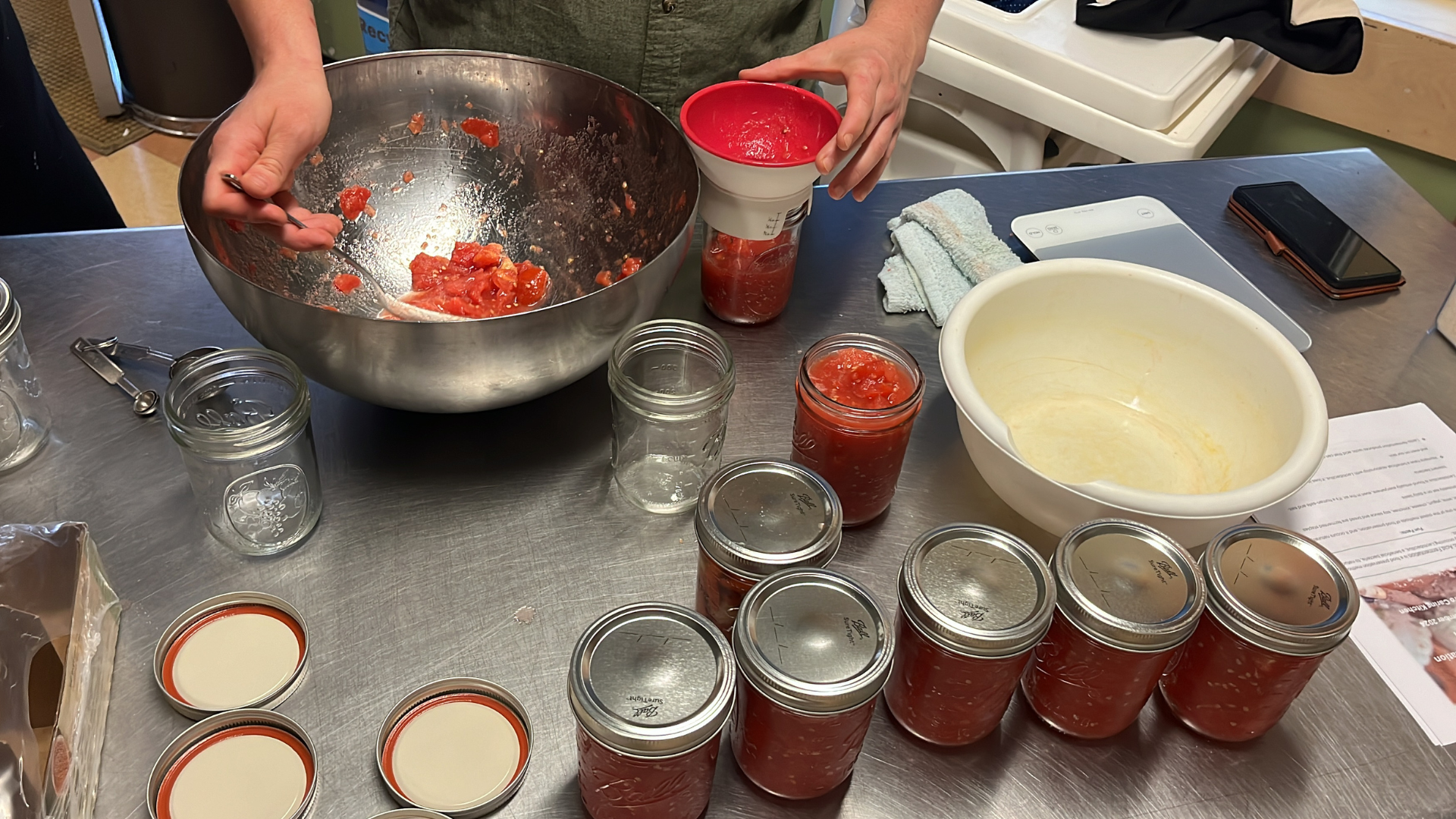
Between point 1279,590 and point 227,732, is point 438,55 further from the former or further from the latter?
point 1279,590

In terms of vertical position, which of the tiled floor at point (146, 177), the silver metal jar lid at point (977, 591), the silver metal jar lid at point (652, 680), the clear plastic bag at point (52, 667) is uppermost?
the silver metal jar lid at point (652, 680)

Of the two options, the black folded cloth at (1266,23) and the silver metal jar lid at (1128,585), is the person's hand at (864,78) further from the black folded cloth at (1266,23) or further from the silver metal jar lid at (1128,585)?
the black folded cloth at (1266,23)

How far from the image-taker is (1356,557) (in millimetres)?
942

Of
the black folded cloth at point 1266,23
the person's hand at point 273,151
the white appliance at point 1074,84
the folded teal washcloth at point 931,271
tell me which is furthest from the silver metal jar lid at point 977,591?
the black folded cloth at point 1266,23

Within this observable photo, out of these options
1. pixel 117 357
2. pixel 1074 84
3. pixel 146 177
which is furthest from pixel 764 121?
pixel 146 177

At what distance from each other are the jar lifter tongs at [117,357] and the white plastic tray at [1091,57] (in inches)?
52.8

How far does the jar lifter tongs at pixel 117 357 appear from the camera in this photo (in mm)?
950

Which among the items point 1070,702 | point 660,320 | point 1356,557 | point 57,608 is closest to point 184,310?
point 57,608

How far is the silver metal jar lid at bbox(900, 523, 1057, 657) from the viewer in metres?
0.66

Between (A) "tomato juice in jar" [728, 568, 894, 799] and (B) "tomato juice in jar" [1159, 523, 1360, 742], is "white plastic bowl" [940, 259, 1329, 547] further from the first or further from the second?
(A) "tomato juice in jar" [728, 568, 894, 799]

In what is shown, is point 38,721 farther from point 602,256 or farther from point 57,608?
point 602,256

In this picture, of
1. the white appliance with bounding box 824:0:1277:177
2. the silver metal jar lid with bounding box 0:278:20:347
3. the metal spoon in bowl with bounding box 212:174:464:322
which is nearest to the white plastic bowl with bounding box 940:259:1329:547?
the metal spoon in bowl with bounding box 212:174:464:322

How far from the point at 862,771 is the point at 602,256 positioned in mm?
641

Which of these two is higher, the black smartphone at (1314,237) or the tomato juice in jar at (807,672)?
the tomato juice in jar at (807,672)
